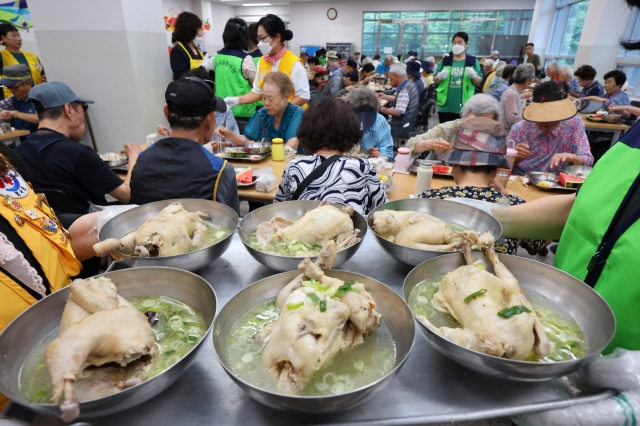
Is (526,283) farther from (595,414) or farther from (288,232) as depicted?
(288,232)

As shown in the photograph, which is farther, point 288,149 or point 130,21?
point 130,21

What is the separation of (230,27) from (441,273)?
519 centimetres

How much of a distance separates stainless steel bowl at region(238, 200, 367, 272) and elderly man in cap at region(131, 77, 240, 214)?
65 cm

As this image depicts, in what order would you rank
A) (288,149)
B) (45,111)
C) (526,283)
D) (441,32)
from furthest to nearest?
(441,32) < (288,149) < (45,111) < (526,283)

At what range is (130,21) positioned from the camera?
5.42m

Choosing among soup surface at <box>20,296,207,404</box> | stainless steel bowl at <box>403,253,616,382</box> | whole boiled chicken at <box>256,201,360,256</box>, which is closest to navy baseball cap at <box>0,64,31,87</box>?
whole boiled chicken at <box>256,201,360,256</box>

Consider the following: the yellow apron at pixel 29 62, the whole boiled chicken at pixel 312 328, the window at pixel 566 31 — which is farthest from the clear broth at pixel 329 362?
the window at pixel 566 31

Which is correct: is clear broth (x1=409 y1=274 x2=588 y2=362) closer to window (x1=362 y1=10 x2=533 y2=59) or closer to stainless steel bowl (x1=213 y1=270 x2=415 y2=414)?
stainless steel bowl (x1=213 y1=270 x2=415 y2=414)

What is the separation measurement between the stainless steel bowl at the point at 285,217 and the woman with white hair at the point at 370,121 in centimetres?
303

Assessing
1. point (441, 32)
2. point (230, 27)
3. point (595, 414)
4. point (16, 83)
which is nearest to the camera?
point (595, 414)

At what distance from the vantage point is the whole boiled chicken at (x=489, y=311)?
0.98m

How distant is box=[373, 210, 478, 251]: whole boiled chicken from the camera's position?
1510mm

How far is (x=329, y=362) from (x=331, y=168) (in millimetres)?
1612

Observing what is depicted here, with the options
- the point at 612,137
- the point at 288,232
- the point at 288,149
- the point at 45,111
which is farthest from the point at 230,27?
the point at 612,137
